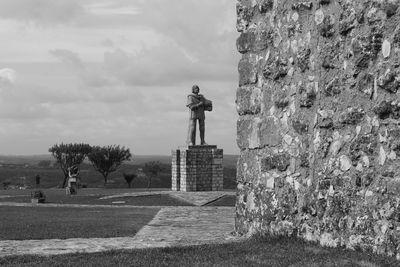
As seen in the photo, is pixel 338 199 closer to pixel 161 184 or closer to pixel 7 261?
pixel 7 261

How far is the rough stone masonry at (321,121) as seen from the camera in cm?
585

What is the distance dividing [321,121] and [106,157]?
41653 millimetres

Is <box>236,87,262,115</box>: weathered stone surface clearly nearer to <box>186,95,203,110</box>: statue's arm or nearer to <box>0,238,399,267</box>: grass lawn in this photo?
<box>0,238,399,267</box>: grass lawn

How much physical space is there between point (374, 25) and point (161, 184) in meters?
48.6

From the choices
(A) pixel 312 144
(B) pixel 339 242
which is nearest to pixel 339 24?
(A) pixel 312 144

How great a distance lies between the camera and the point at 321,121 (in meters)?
6.80

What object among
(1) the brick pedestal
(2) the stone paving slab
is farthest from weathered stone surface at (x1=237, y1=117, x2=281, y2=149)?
(1) the brick pedestal

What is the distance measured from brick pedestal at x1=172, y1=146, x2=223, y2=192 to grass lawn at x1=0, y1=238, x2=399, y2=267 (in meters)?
18.5

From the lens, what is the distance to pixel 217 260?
6.23 meters

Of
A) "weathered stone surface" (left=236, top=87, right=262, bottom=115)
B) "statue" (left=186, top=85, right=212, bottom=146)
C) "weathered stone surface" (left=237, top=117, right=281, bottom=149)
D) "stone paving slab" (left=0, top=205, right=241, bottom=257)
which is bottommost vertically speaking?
"stone paving slab" (left=0, top=205, right=241, bottom=257)

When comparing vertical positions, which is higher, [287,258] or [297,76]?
[297,76]

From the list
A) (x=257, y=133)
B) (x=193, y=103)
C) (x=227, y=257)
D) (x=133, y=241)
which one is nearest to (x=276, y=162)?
(x=257, y=133)

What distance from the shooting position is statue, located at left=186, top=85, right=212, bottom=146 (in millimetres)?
26188

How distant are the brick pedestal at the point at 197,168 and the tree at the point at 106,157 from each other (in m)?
22.0
